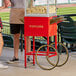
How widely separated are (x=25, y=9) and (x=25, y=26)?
0.93 feet

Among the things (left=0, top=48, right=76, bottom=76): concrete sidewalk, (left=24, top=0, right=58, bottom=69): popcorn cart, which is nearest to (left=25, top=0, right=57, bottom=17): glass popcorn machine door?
(left=24, top=0, right=58, bottom=69): popcorn cart

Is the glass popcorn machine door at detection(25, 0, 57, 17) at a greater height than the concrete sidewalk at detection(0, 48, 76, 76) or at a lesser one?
greater

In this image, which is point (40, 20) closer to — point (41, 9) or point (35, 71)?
point (41, 9)

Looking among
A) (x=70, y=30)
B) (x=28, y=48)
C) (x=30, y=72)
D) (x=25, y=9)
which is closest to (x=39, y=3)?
(x=25, y=9)

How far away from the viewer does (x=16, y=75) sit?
→ 4359mm

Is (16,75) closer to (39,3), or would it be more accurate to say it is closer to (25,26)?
(25,26)

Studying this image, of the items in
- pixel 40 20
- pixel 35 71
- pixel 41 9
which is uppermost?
pixel 41 9

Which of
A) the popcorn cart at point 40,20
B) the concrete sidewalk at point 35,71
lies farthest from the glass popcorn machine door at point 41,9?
the concrete sidewalk at point 35,71

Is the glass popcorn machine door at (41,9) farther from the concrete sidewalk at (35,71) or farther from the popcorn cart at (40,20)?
the concrete sidewalk at (35,71)

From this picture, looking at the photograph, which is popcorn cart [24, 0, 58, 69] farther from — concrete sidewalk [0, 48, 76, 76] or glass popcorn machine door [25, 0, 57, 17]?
concrete sidewalk [0, 48, 76, 76]

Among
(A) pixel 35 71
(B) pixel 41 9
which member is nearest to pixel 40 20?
(B) pixel 41 9

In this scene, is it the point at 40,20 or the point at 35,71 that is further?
the point at 35,71

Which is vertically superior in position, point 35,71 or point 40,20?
point 40,20

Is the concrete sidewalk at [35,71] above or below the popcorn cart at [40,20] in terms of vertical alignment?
below
